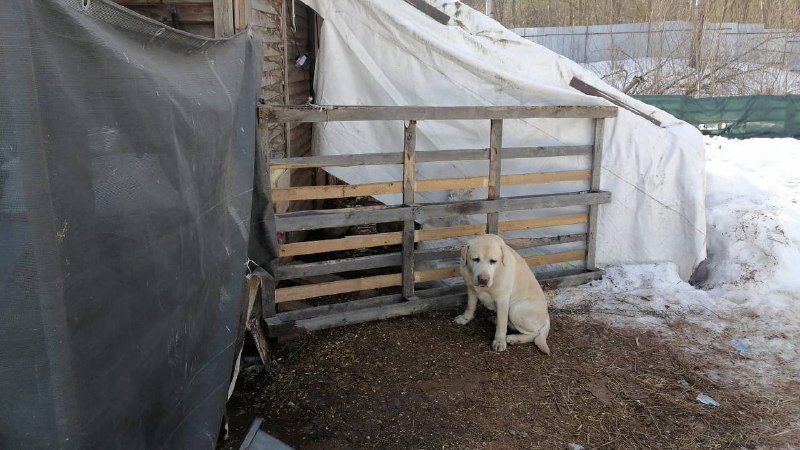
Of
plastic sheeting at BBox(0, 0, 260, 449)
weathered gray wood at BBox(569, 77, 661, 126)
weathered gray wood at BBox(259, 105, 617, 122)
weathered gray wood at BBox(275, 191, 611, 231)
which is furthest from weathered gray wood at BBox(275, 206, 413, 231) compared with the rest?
weathered gray wood at BBox(569, 77, 661, 126)

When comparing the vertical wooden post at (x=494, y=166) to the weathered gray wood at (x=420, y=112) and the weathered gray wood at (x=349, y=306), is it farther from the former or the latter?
the weathered gray wood at (x=349, y=306)

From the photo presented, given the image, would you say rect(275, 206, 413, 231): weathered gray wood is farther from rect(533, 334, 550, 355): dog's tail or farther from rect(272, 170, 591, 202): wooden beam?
rect(533, 334, 550, 355): dog's tail

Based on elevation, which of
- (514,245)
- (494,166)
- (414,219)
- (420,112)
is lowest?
(514,245)

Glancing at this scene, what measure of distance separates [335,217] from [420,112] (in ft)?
3.65

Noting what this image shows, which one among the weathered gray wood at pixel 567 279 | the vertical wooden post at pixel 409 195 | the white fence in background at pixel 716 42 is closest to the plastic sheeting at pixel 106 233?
the vertical wooden post at pixel 409 195

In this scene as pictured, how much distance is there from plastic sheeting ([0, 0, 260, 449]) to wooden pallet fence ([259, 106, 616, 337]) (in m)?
1.73

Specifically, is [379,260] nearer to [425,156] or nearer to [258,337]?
[425,156]

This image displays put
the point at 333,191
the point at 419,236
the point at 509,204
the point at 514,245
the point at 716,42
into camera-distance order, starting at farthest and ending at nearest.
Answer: the point at 716,42
the point at 514,245
the point at 509,204
the point at 419,236
the point at 333,191

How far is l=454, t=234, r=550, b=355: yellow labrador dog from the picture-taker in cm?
427

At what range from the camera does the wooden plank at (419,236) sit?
463cm

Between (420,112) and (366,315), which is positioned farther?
(366,315)

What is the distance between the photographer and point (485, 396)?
12.6ft

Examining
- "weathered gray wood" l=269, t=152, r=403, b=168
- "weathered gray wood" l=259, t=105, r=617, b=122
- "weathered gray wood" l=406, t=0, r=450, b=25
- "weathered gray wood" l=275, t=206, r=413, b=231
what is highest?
"weathered gray wood" l=406, t=0, r=450, b=25

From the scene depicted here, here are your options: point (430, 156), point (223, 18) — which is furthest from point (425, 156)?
point (223, 18)
